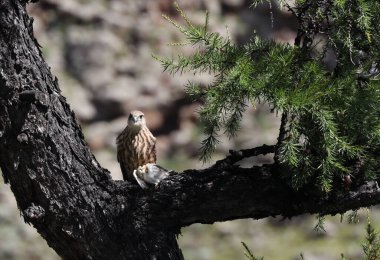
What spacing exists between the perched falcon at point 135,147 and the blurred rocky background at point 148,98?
4.58m

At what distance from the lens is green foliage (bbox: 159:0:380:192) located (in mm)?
3080

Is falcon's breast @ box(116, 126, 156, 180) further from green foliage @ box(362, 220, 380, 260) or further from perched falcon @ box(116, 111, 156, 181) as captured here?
green foliage @ box(362, 220, 380, 260)

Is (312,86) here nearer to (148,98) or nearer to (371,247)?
(371,247)

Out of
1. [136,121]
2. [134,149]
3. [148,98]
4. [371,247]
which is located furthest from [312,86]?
[148,98]

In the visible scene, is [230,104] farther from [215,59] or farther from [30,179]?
[30,179]

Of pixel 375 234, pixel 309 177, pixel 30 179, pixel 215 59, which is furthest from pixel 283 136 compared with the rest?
pixel 30 179

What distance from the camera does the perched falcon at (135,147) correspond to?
5.04m

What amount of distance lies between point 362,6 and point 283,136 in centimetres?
58

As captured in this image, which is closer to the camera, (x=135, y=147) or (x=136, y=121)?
(x=135, y=147)

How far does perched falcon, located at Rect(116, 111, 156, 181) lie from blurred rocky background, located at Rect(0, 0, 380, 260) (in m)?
4.58

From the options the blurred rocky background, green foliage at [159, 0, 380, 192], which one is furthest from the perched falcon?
the blurred rocky background

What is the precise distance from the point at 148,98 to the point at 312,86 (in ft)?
28.6

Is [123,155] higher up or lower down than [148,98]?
lower down

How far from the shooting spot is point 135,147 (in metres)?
5.08
